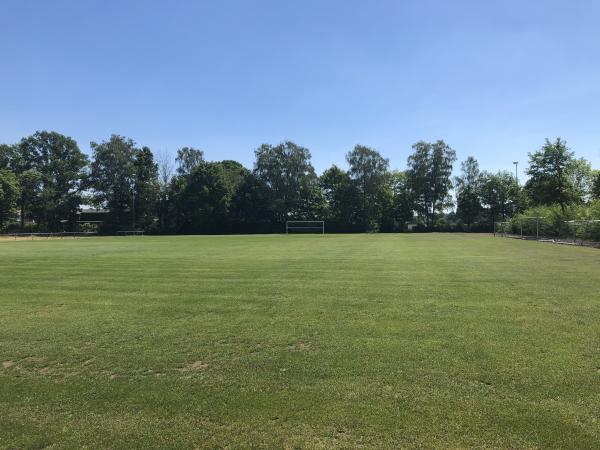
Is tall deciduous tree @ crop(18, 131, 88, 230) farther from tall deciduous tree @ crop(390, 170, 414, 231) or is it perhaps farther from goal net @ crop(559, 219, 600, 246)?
goal net @ crop(559, 219, 600, 246)

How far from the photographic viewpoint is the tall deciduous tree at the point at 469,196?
261 feet

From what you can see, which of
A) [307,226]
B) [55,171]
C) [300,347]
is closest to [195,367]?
[300,347]

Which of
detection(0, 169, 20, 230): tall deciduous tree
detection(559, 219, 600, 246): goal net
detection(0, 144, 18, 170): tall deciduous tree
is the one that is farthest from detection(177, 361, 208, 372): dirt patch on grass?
detection(0, 144, 18, 170): tall deciduous tree

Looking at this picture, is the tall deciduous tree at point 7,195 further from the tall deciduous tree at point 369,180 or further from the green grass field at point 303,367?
the green grass field at point 303,367

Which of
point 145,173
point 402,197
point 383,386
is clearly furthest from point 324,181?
point 383,386

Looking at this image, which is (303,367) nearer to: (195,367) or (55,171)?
(195,367)

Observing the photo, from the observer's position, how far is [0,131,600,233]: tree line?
259 feet

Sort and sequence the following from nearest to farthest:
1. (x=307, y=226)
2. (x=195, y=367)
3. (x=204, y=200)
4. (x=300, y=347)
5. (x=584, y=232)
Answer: (x=195, y=367)
(x=300, y=347)
(x=584, y=232)
(x=204, y=200)
(x=307, y=226)

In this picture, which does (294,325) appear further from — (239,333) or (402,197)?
(402,197)

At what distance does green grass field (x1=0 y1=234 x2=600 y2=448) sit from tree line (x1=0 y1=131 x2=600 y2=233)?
69534mm

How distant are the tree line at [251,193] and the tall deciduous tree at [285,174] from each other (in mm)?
182

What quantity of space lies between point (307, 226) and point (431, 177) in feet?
80.5

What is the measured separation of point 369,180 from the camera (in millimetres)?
80625

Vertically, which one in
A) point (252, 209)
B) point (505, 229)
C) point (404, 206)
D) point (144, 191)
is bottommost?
point (505, 229)
